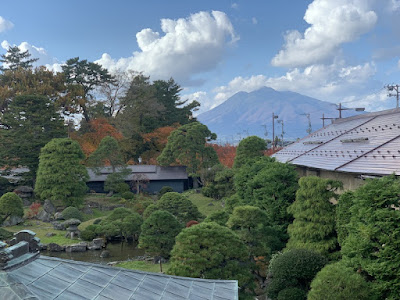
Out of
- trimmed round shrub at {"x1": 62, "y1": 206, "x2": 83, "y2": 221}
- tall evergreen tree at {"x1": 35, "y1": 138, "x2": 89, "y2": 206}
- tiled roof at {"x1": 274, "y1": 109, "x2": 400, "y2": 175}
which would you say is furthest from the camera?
tall evergreen tree at {"x1": 35, "y1": 138, "x2": 89, "y2": 206}

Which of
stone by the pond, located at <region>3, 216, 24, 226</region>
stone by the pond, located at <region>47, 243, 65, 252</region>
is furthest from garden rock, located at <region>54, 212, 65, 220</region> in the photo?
stone by the pond, located at <region>47, 243, 65, 252</region>

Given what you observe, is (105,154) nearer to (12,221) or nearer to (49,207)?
(49,207)

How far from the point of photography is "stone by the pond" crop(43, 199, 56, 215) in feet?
80.7

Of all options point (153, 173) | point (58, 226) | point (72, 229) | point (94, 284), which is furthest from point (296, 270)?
point (153, 173)

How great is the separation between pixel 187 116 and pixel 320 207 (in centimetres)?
3692

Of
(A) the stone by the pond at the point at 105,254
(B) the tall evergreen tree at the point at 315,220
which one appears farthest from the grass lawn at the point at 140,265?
(B) the tall evergreen tree at the point at 315,220

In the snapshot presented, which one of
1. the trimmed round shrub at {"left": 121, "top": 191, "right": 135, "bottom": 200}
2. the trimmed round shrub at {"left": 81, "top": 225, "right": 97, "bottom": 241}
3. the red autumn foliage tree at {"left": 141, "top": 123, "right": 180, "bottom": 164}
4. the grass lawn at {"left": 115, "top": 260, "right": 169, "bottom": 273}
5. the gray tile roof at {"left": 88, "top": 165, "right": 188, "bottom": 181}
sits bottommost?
the grass lawn at {"left": 115, "top": 260, "right": 169, "bottom": 273}

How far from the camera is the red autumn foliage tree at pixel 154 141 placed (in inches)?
1606

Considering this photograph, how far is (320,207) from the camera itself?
1129 centimetres

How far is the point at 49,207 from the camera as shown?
2472cm

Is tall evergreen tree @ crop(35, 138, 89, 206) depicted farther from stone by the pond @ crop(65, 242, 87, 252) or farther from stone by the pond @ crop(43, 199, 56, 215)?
stone by the pond @ crop(65, 242, 87, 252)

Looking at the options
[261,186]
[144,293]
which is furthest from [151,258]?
[144,293]

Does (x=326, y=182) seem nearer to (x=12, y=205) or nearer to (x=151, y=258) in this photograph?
(x=151, y=258)

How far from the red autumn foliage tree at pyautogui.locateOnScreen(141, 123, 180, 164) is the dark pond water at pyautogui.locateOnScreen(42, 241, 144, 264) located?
859 inches
